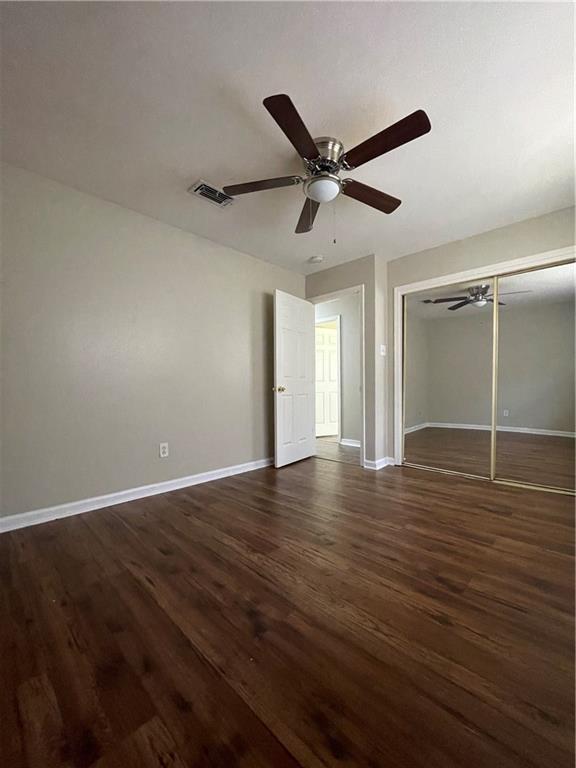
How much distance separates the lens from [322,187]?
76.2 inches

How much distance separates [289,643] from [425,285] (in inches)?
140

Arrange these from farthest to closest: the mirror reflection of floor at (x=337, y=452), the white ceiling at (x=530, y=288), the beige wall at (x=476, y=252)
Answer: the mirror reflection of floor at (x=337, y=452) → the white ceiling at (x=530, y=288) → the beige wall at (x=476, y=252)

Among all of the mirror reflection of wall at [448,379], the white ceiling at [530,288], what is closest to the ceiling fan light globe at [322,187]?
the white ceiling at [530,288]

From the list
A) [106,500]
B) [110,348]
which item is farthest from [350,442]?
[110,348]

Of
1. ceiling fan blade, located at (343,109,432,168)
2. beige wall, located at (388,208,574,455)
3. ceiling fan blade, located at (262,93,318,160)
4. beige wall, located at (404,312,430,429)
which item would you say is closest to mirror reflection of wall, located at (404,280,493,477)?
beige wall, located at (404,312,430,429)

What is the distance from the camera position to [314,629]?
1242 mm

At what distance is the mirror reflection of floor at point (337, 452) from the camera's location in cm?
408

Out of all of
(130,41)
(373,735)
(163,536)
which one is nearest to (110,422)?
(163,536)

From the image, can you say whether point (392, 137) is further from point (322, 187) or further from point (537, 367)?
point (537, 367)

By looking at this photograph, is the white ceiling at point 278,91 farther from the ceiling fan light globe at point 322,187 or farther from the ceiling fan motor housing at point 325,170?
the ceiling fan light globe at point 322,187

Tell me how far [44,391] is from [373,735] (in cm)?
266

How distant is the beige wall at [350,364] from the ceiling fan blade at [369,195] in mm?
2758

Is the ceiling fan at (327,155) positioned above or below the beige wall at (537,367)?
above

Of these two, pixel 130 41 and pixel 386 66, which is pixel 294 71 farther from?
pixel 130 41
